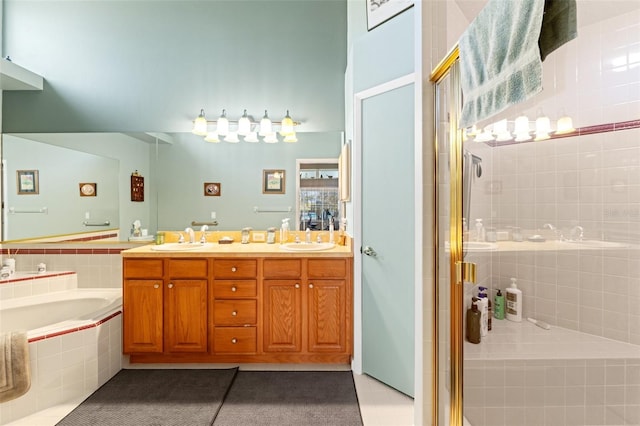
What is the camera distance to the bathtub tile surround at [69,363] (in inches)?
76.6

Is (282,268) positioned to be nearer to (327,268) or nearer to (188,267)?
(327,268)

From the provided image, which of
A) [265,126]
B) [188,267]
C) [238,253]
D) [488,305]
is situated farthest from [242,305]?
[488,305]

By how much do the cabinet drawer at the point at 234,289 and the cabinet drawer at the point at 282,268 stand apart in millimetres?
142

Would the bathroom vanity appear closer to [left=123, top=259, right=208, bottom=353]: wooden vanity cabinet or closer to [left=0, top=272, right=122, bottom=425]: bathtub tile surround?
[left=123, top=259, right=208, bottom=353]: wooden vanity cabinet

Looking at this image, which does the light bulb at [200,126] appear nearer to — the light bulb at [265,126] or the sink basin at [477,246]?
the light bulb at [265,126]

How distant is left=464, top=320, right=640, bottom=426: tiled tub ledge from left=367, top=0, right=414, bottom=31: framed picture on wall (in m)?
2.02

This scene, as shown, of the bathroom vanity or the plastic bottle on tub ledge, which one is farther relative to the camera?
the bathroom vanity

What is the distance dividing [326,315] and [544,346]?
1363 mm

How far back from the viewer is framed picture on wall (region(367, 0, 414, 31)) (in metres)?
2.06

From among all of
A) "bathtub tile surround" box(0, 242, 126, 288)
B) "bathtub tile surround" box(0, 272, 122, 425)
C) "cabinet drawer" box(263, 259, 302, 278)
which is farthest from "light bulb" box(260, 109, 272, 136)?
"bathtub tile surround" box(0, 272, 122, 425)

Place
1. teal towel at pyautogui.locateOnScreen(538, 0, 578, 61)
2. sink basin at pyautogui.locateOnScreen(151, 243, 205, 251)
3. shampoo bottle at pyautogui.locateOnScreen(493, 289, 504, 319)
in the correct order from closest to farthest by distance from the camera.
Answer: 1. teal towel at pyautogui.locateOnScreen(538, 0, 578, 61)
2. shampoo bottle at pyautogui.locateOnScreen(493, 289, 504, 319)
3. sink basin at pyautogui.locateOnScreen(151, 243, 205, 251)

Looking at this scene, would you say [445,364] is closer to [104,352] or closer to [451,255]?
[451,255]

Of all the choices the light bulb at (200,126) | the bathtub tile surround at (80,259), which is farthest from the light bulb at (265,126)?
the bathtub tile surround at (80,259)

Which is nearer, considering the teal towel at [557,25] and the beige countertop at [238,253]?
the teal towel at [557,25]
